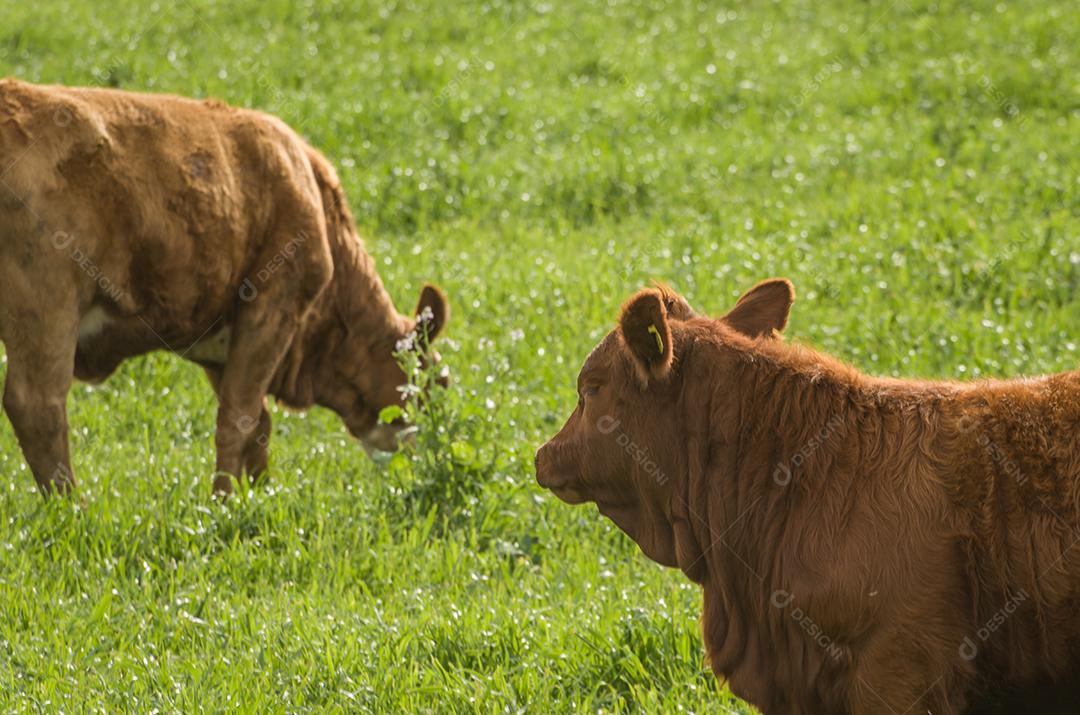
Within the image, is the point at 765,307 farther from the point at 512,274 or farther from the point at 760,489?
the point at 512,274

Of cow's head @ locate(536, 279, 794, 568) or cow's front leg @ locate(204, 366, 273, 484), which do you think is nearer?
cow's head @ locate(536, 279, 794, 568)

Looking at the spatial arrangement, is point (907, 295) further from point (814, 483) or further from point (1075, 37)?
point (1075, 37)

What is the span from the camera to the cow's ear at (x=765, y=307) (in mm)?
4629

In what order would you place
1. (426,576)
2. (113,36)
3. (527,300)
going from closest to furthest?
1. (426,576)
2. (527,300)
3. (113,36)

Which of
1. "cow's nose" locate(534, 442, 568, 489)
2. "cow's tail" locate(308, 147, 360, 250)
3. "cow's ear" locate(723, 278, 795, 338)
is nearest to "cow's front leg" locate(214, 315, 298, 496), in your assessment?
"cow's tail" locate(308, 147, 360, 250)

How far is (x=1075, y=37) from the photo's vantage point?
15758mm

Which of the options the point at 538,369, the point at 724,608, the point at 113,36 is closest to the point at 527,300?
the point at 538,369

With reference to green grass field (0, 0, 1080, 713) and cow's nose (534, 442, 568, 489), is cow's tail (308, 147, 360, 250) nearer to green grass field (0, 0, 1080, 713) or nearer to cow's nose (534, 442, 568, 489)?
green grass field (0, 0, 1080, 713)

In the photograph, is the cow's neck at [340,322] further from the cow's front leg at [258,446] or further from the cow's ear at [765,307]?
the cow's ear at [765,307]

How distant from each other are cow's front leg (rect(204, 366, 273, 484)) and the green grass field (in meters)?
0.23

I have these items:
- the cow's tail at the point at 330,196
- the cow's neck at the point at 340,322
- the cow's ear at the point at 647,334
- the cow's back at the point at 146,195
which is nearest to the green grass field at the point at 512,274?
the cow's neck at the point at 340,322

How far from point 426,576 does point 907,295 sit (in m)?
5.09

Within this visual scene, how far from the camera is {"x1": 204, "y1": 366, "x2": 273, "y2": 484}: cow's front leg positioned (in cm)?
764

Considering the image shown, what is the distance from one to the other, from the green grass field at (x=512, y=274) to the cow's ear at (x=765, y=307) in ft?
4.54
